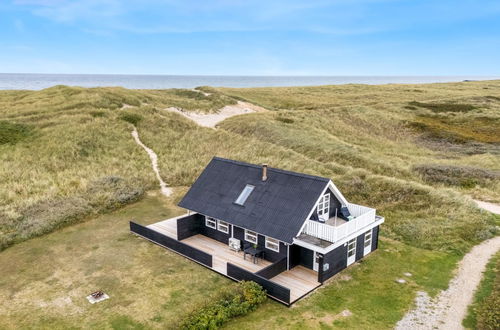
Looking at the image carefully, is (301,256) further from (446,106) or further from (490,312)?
(446,106)

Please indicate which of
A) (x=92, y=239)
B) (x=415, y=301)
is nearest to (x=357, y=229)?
(x=415, y=301)

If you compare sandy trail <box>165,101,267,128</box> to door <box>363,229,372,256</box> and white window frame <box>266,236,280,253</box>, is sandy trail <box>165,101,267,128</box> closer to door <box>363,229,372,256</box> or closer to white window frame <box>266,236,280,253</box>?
white window frame <box>266,236,280,253</box>

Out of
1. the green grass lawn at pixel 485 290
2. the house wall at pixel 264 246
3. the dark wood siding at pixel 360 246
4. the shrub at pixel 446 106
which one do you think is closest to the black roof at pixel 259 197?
the house wall at pixel 264 246

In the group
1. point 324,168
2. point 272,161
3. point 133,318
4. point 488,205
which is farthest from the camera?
point 272,161

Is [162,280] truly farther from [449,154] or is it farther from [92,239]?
[449,154]

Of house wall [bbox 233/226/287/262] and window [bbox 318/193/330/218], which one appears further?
window [bbox 318/193/330/218]

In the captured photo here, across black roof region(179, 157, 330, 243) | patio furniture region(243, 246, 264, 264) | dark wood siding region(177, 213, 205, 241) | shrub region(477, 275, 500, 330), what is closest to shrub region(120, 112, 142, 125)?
black roof region(179, 157, 330, 243)

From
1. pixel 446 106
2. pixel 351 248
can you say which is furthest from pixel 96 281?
pixel 446 106
